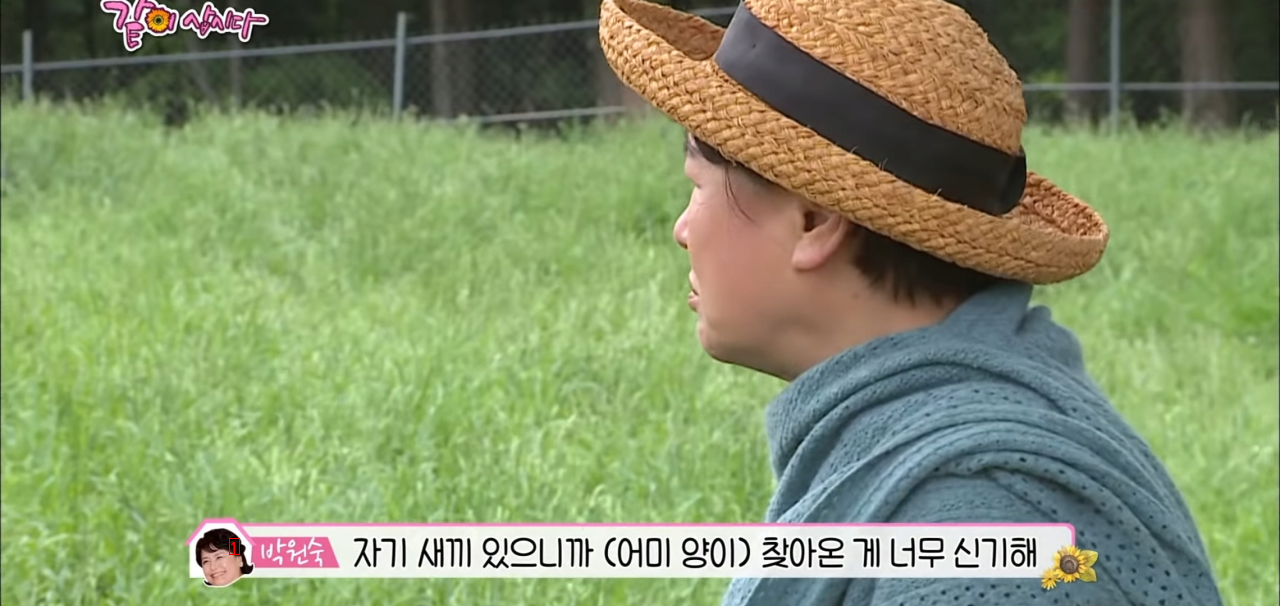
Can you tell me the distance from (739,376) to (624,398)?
0.42m

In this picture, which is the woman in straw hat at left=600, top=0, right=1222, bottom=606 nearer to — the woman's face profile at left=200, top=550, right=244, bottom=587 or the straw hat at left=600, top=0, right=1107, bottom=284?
the straw hat at left=600, top=0, right=1107, bottom=284

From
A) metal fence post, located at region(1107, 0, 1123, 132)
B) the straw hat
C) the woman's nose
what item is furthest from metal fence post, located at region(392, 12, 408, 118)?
the straw hat

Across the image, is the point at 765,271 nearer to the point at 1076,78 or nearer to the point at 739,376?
the point at 739,376

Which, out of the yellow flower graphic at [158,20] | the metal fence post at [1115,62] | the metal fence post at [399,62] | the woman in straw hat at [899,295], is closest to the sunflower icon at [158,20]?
the yellow flower graphic at [158,20]

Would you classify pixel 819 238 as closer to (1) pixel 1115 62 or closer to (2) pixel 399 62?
(2) pixel 399 62

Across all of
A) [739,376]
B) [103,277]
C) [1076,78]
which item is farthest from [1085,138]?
[1076,78]

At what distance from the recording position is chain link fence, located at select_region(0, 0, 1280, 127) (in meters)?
11.1

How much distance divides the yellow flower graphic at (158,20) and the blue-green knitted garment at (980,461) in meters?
0.66

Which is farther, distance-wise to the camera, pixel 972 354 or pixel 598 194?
pixel 598 194

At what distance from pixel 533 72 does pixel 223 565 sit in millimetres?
11752

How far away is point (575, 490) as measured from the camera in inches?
125
